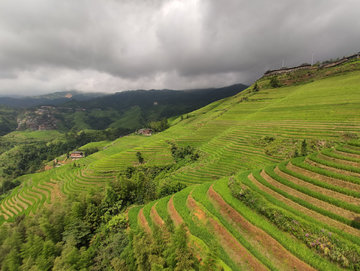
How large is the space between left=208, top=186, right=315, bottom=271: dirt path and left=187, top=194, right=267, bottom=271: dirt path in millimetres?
1151

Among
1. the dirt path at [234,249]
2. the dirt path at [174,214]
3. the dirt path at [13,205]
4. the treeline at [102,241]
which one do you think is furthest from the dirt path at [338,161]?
the dirt path at [13,205]

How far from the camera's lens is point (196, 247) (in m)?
13.2

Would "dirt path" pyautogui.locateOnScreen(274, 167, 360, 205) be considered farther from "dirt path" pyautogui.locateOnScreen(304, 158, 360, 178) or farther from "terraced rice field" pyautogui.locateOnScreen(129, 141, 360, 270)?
"dirt path" pyautogui.locateOnScreen(304, 158, 360, 178)

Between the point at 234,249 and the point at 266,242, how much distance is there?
2.63 meters

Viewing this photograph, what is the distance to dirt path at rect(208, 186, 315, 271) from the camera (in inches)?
380

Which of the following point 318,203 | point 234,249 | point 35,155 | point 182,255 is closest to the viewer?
point 182,255

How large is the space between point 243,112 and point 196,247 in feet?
213

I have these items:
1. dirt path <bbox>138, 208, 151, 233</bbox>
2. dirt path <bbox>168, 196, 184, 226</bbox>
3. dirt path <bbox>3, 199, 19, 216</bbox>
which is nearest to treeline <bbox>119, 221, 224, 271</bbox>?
dirt path <bbox>168, 196, 184, 226</bbox>

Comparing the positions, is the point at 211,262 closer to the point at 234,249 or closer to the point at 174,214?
the point at 234,249

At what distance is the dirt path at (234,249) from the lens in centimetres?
1070

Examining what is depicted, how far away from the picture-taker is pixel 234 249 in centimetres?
1195

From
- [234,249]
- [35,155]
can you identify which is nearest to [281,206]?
[234,249]

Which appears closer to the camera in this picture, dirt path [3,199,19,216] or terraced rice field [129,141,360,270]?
terraced rice field [129,141,360,270]

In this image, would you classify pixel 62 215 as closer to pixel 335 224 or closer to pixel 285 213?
pixel 285 213
